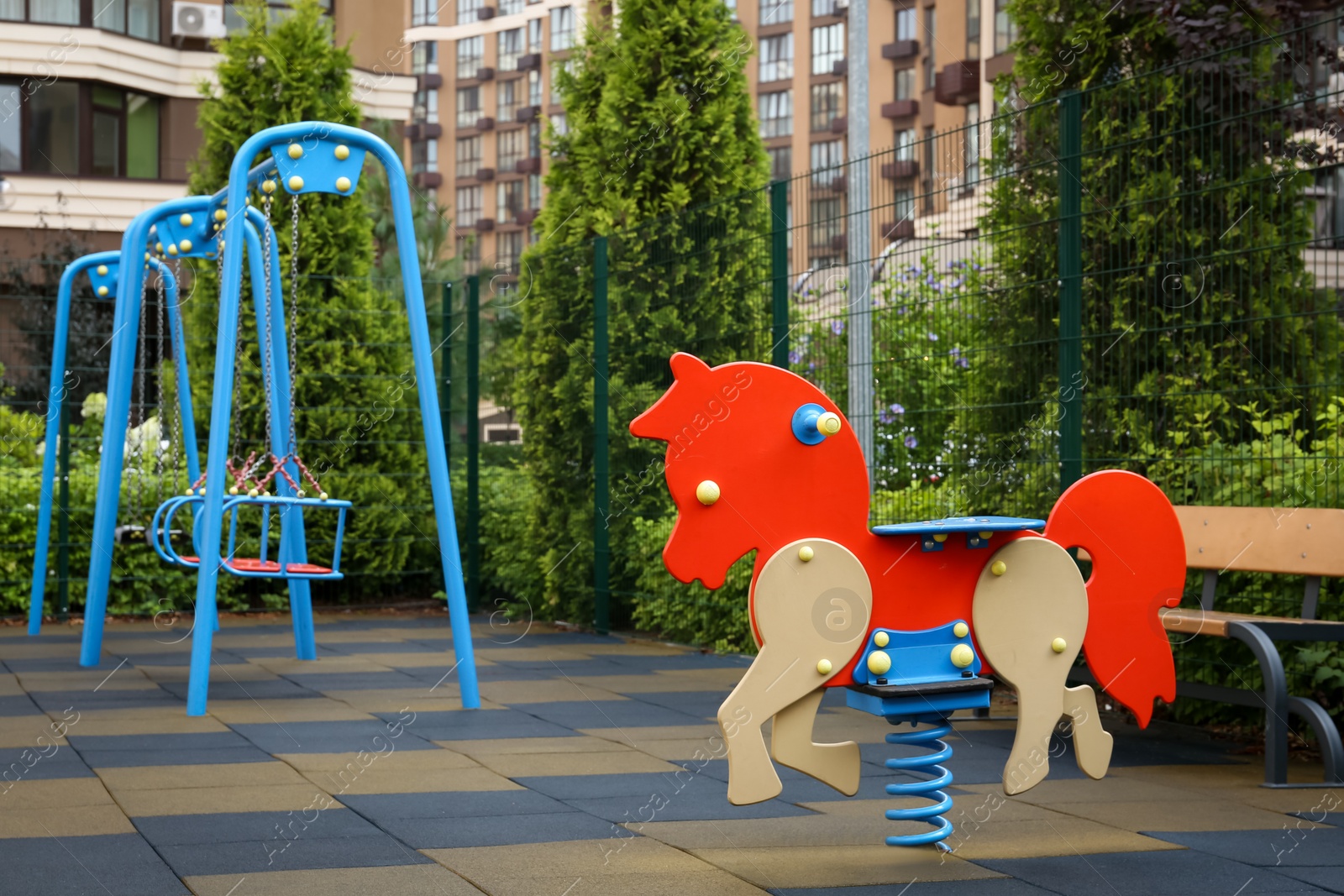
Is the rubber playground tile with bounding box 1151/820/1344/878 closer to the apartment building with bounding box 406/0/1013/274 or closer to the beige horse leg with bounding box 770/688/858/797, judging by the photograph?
the beige horse leg with bounding box 770/688/858/797

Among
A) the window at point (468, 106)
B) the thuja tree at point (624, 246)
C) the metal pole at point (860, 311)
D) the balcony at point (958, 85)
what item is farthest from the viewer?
the window at point (468, 106)

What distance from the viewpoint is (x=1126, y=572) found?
4332 millimetres

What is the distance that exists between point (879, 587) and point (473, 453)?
8608mm

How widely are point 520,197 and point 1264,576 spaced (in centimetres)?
7456

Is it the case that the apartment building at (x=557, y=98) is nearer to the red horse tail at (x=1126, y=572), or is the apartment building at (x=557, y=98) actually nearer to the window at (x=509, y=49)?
the window at (x=509, y=49)

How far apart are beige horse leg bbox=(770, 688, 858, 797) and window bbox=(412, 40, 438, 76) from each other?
8213 cm

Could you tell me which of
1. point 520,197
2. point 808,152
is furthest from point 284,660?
point 520,197

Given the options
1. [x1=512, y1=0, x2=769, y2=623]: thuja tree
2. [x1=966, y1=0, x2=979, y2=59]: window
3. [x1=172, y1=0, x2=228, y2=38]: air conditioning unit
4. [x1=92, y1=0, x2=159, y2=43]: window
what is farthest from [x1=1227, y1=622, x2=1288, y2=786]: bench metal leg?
[x1=966, y1=0, x2=979, y2=59]: window

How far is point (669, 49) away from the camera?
10703 millimetres

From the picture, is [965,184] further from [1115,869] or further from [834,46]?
[834,46]

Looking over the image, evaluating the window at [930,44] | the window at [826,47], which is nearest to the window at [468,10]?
the window at [826,47]

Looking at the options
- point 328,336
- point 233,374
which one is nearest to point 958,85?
point 328,336

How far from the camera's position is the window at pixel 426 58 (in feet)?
271

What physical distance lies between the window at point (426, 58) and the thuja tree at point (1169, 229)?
78.9 m
